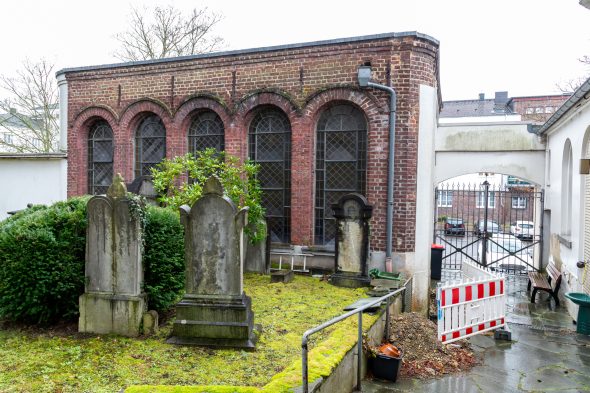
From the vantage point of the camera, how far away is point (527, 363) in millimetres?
6820

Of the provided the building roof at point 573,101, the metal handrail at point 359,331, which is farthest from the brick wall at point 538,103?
the metal handrail at point 359,331

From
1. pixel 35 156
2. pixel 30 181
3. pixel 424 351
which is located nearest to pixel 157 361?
pixel 424 351

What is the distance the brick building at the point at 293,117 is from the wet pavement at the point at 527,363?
2574mm

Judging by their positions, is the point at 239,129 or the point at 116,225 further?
the point at 239,129

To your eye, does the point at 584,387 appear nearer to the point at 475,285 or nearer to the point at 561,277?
the point at 475,285

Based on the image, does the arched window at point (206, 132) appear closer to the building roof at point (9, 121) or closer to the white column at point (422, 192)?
the white column at point (422, 192)

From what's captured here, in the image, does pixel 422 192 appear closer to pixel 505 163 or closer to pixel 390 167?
pixel 390 167

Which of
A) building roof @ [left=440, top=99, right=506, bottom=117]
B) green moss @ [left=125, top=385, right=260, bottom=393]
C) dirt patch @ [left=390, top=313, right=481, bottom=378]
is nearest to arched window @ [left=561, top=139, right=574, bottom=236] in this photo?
dirt patch @ [left=390, top=313, right=481, bottom=378]

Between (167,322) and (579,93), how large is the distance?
9.01 metres

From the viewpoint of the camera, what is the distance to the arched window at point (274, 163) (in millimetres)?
10445

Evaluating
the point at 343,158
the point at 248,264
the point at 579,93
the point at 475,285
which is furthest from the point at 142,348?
the point at 579,93

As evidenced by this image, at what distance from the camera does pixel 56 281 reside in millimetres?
5684

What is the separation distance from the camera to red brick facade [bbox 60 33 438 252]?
920 centimetres

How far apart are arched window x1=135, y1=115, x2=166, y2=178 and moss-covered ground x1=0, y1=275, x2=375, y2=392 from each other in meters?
6.66
